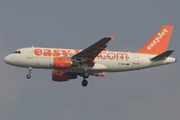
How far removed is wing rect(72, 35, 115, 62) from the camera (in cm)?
4922

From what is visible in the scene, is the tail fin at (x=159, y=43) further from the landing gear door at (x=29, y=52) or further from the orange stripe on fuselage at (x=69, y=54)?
the landing gear door at (x=29, y=52)

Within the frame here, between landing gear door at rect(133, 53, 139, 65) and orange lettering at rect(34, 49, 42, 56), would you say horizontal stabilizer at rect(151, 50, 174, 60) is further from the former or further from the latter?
orange lettering at rect(34, 49, 42, 56)

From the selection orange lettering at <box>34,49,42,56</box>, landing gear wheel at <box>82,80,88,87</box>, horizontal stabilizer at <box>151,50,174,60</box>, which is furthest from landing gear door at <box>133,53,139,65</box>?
orange lettering at <box>34,49,42,56</box>

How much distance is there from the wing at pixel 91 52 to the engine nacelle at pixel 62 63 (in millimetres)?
1128

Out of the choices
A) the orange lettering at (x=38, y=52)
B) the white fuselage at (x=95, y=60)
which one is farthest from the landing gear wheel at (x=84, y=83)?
the orange lettering at (x=38, y=52)

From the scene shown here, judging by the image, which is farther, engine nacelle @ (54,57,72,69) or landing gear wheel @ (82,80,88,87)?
landing gear wheel @ (82,80,88,87)

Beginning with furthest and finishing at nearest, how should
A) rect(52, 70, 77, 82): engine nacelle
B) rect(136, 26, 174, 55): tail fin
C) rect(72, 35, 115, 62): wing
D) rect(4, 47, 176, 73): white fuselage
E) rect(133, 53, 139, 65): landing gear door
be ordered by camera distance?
rect(136, 26, 174, 55): tail fin
rect(52, 70, 77, 82): engine nacelle
rect(133, 53, 139, 65): landing gear door
rect(4, 47, 176, 73): white fuselage
rect(72, 35, 115, 62): wing

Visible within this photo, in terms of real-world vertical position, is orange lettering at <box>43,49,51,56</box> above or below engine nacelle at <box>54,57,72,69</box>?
above

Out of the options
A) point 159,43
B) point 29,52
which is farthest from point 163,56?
point 29,52

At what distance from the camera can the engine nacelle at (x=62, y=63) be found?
50656mm

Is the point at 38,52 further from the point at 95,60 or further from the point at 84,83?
the point at 84,83

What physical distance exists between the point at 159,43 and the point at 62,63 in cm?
1619

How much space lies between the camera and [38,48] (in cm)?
5303

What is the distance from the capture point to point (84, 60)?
51938mm
